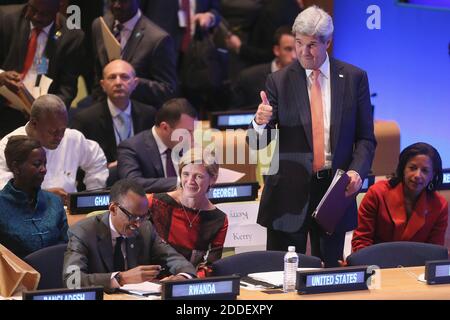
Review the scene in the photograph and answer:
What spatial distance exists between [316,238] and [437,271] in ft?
2.48

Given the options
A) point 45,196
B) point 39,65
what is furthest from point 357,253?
point 39,65

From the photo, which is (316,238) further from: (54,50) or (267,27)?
(267,27)

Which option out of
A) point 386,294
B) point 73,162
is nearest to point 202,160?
point 73,162

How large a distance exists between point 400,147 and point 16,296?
14.2ft

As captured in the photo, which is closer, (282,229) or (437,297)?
(437,297)

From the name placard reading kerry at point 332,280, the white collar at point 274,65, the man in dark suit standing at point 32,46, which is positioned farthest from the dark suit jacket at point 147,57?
the name placard reading kerry at point 332,280

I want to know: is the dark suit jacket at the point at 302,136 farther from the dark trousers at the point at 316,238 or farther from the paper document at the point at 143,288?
the paper document at the point at 143,288

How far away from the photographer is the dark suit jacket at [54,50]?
7.51 metres

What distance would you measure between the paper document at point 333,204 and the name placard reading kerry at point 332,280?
1.64 feet

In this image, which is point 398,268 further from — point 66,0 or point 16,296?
point 66,0

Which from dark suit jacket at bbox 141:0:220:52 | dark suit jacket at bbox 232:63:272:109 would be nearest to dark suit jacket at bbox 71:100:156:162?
dark suit jacket at bbox 141:0:220:52

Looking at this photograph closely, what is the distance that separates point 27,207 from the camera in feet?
19.4
